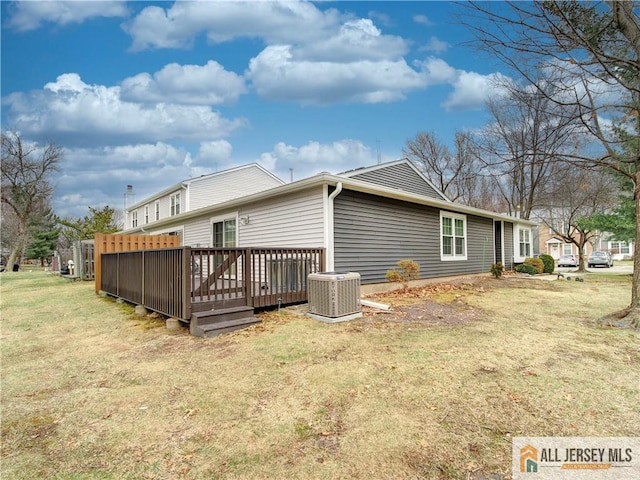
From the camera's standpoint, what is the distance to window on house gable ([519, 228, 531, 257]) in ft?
59.8

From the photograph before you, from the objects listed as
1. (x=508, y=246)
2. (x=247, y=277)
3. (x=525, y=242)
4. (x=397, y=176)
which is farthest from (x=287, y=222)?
(x=525, y=242)

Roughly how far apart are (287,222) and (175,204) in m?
12.0

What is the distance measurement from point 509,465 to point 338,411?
4.13ft

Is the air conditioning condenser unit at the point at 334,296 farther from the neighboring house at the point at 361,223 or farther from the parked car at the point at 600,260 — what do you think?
the parked car at the point at 600,260

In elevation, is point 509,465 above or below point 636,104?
below

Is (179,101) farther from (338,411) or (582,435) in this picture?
(582,435)

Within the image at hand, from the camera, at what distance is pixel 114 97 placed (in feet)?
44.9

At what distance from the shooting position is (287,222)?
8742mm

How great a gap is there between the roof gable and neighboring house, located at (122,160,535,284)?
0.10ft

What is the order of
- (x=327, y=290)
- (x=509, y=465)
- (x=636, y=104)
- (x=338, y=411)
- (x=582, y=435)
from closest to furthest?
1. (x=509, y=465)
2. (x=582, y=435)
3. (x=338, y=411)
4. (x=636, y=104)
5. (x=327, y=290)

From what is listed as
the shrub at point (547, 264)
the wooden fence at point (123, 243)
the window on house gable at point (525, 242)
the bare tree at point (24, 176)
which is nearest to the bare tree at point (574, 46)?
the wooden fence at point (123, 243)

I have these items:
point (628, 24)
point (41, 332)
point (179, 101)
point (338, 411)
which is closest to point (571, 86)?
point (628, 24)

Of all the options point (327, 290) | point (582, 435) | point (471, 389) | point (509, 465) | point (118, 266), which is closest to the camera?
point (509, 465)

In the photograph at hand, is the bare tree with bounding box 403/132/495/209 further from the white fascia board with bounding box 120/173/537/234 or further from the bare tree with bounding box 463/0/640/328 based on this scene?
the bare tree with bounding box 463/0/640/328
